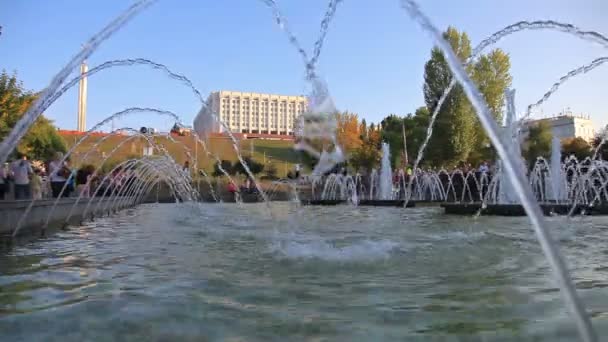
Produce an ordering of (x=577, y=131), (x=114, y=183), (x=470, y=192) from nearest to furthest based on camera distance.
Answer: (x=114, y=183), (x=470, y=192), (x=577, y=131)

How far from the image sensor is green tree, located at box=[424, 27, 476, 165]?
42.9 m

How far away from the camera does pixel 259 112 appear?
127938mm

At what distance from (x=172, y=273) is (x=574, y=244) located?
15.7 feet

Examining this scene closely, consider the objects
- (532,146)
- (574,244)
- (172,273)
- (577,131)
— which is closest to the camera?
(172,273)

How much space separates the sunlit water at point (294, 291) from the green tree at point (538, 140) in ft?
166

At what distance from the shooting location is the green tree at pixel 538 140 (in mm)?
52938

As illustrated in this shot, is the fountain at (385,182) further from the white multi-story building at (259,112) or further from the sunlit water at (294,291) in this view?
the white multi-story building at (259,112)

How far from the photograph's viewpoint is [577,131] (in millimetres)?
99312

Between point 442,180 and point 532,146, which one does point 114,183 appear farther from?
point 532,146

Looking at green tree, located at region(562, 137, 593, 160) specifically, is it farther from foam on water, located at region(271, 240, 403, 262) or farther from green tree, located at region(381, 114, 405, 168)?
foam on water, located at region(271, 240, 403, 262)

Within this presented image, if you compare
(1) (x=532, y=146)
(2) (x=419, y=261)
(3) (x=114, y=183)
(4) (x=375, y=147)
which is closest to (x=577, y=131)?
(1) (x=532, y=146)

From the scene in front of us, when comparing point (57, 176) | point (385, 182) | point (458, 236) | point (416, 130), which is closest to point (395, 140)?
point (416, 130)

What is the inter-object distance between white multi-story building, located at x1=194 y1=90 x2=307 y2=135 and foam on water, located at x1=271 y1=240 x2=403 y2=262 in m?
116

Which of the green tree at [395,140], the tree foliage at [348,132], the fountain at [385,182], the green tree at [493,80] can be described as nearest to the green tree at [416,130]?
the green tree at [395,140]
